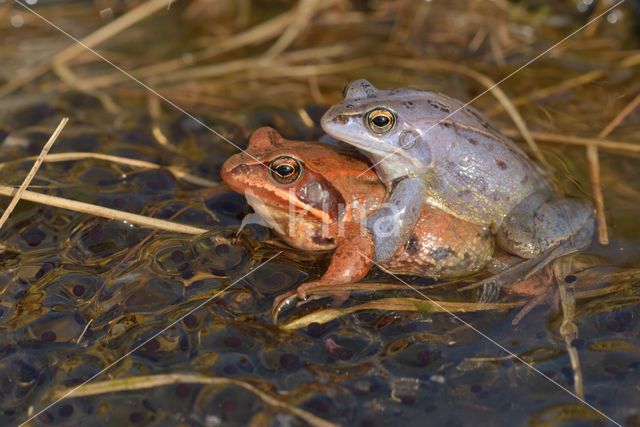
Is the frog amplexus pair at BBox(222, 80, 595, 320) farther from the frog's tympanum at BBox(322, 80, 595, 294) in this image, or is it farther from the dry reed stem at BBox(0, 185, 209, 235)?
the dry reed stem at BBox(0, 185, 209, 235)

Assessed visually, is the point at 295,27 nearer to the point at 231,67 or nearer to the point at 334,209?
the point at 231,67

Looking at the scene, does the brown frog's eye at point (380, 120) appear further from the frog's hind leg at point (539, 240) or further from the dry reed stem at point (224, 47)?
the dry reed stem at point (224, 47)

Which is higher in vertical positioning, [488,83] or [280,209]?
[488,83]

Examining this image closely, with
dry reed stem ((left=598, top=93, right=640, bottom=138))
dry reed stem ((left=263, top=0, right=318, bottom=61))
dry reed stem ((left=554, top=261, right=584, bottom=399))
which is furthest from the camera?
dry reed stem ((left=263, top=0, right=318, bottom=61))

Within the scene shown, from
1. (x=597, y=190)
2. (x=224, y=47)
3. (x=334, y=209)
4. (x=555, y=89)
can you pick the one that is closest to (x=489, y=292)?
(x=334, y=209)

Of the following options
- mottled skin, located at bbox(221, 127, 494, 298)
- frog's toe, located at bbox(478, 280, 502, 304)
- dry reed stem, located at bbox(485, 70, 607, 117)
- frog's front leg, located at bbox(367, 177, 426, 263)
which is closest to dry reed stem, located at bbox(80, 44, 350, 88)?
dry reed stem, located at bbox(485, 70, 607, 117)

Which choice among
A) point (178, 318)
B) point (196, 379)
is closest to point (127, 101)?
point (178, 318)
